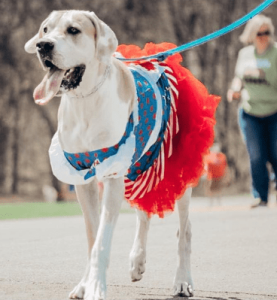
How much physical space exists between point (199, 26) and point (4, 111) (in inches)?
233

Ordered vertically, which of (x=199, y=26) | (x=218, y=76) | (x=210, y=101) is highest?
(x=199, y=26)

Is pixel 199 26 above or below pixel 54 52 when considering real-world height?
above

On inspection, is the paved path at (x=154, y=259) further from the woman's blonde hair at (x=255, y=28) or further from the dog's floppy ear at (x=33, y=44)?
the woman's blonde hair at (x=255, y=28)

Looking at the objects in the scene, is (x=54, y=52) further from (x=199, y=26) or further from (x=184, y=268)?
(x=199, y=26)

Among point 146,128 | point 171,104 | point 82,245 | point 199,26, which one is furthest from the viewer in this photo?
point 199,26

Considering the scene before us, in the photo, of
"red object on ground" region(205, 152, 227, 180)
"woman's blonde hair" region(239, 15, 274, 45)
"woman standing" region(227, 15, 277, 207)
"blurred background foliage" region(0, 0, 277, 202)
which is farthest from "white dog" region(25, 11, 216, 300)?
"blurred background foliage" region(0, 0, 277, 202)

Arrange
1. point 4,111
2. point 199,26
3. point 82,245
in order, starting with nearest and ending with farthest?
1. point 82,245
2. point 4,111
3. point 199,26

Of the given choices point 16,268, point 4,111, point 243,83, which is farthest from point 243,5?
point 16,268

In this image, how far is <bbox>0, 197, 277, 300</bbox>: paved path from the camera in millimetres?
4340

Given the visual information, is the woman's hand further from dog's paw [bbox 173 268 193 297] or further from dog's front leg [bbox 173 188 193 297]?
dog's paw [bbox 173 268 193 297]

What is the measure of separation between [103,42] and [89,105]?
Result: 12.9 inches

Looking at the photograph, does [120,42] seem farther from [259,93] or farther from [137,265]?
[137,265]

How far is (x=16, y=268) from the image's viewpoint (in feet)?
16.9

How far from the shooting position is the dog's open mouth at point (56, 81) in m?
3.87
